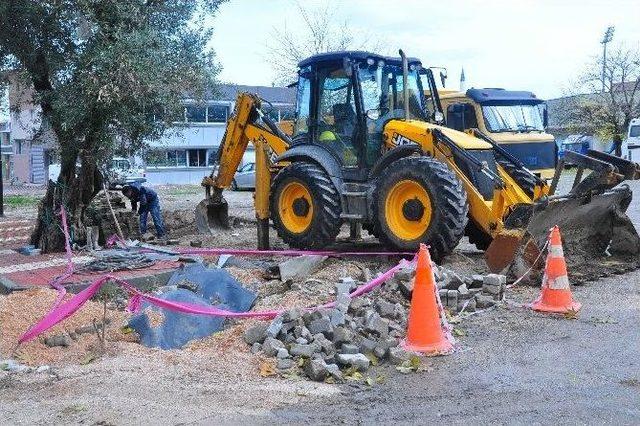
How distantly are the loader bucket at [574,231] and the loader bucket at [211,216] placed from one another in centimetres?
674

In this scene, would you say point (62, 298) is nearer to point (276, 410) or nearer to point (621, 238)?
point (276, 410)

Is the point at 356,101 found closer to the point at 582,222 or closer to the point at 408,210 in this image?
the point at 408,210

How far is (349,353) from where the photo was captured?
19.4ft

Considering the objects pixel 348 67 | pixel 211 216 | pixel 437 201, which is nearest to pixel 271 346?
pixel 437 201

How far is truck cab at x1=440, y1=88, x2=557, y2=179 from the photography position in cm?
1733

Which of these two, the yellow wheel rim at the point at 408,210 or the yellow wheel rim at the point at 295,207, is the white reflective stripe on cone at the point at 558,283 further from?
the yellow wheel rim at the point at 295,207

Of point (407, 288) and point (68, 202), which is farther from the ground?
point (68, 202)

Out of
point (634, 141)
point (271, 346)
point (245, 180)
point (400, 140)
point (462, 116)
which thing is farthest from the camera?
point (634, 141)

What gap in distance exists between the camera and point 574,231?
10070 mm

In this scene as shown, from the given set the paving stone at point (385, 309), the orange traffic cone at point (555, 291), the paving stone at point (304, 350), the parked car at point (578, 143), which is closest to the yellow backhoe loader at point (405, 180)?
the orange traffic cone at point (555, 291)

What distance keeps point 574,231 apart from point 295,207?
163 inches

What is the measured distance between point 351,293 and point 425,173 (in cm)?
253

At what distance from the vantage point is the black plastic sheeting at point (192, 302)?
6484mm

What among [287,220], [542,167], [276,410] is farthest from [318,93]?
[542,167]
